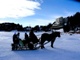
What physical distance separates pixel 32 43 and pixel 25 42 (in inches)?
18.8

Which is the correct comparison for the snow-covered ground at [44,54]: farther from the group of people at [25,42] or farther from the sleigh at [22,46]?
the group of people at [25,42]

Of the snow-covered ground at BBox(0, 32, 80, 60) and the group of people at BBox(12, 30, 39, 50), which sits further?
the group of people at BBox(12, 30, 39, 50)

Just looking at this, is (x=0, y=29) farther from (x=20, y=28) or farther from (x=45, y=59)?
(x=45, y=59)

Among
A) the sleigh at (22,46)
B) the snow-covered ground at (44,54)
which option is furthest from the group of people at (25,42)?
the snow-covered ground at (44,54)

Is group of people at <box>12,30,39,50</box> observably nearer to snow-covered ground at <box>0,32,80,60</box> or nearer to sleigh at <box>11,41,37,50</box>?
sleigh at <box>11,41,37,50</box>

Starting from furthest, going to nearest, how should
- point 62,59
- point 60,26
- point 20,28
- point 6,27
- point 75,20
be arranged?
point 6,27, point 20,28, point 60,26, point 75,20, point 62,59

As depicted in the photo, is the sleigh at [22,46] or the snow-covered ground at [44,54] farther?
the sleigh at [22,46]

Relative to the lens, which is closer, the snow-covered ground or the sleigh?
the snow-covered ground

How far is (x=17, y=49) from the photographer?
1299cm

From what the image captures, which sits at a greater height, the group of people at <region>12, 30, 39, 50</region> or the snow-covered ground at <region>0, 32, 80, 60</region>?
the group of people at <region>12, 30, 39, 50</region>

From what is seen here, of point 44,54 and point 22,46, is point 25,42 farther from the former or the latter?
point 44,54

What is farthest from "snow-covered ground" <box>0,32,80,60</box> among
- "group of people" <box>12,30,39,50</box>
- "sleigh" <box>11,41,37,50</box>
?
"group of people" <box>12,30,39,50</box>

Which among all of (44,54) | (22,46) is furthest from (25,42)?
(44,54)

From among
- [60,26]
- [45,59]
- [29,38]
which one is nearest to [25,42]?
[29,38]
